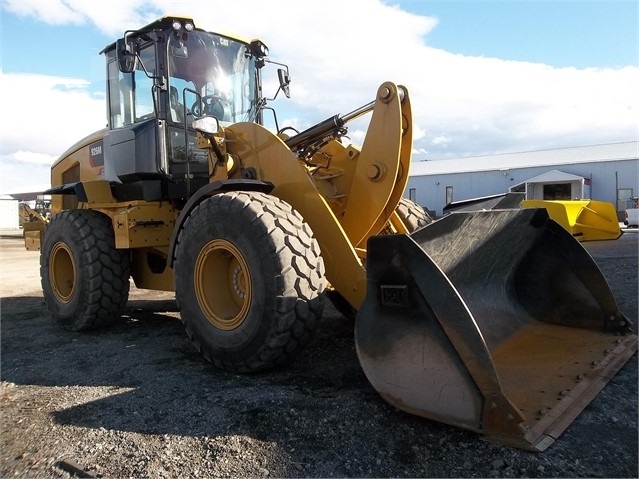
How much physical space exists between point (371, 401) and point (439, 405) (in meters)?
0.52

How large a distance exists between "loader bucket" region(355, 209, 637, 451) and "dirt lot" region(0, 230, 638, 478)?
0.13 m

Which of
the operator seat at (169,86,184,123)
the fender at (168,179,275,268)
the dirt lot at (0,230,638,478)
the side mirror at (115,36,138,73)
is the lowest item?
the dirt lot at (0,230,638,478)

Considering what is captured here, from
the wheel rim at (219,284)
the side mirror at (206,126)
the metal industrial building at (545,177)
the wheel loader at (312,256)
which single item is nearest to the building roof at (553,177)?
the metal industrial building at (545,177)

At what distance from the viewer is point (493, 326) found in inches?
142

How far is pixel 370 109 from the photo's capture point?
3.83 meters

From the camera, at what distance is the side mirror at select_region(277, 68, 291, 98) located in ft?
18.4

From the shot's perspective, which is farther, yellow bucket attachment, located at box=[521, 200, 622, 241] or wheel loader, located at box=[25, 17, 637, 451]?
yellow bucket attachment, located at box=[521, 200, 622, 241]

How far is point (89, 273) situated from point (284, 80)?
9.35 ft

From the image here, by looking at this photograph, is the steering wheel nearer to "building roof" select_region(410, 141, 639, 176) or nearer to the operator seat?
the operator seat

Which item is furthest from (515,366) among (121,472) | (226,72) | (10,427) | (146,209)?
(226,72)

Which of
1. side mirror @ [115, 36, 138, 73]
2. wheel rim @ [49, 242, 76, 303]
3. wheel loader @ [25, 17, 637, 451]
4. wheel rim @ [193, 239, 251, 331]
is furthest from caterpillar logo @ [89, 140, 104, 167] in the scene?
wheel rim @ [193, 239, 251, 331]

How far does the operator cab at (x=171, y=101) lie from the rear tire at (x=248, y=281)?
4.13 ft

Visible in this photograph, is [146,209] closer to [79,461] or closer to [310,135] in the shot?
[310,135]

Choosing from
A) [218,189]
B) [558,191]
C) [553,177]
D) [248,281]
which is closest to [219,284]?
[248,281]
